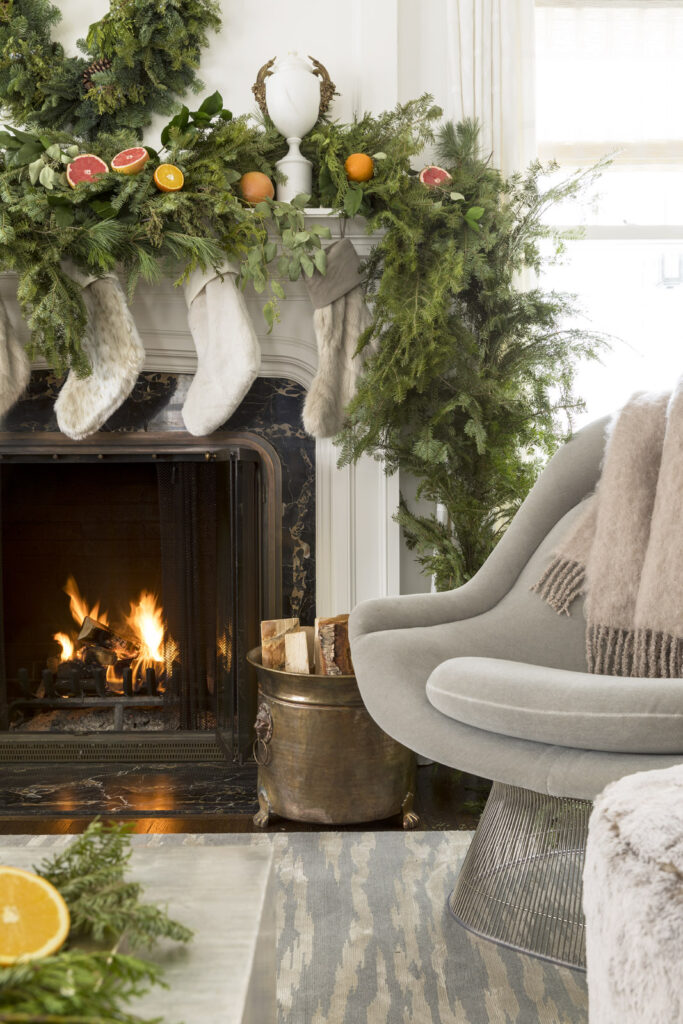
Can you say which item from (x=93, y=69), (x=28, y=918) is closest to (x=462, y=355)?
(x=93, y=69)

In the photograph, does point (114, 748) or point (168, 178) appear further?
point (114, 748)

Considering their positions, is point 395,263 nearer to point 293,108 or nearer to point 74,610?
point 293,108

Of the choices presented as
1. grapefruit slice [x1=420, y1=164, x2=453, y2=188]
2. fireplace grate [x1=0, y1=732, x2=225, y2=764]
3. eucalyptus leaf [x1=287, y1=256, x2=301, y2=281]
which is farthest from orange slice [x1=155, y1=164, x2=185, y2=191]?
fireplace grate [x1=0, y1=732, x2=225, y2=764]

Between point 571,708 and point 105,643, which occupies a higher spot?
point 571,708

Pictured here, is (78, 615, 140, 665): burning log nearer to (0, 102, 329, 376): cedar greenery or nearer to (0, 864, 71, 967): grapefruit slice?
(0, 102, 329, 376): cedar greenery

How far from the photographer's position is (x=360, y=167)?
7.71ft

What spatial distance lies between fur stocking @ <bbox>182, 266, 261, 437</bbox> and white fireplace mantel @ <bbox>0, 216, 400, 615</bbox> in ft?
0.42

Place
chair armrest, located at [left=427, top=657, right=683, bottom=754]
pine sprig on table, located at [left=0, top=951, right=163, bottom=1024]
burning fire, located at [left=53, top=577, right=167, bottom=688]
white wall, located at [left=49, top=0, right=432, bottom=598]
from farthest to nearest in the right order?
burning fire, located at [left=53, top=577, right=167, bottom=688], white wall, located at [left=49, top=0, right=432, bottom=598], chair armrest, located at [left=427, top=657, right=683, bottom=754], pine sprig on table, located at [left=0, top=951, right=163, bottom=1024]

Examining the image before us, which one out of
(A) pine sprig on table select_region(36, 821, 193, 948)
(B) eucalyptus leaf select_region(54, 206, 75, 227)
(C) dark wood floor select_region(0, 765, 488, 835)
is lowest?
(C) dark wood floor select_region(0, 765, 488, 835)

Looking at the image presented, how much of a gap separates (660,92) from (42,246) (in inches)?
82.0

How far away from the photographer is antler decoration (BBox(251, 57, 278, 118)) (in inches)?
98.1

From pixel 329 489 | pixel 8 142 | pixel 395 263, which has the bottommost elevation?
pixel 329 489

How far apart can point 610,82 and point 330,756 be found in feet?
7.80

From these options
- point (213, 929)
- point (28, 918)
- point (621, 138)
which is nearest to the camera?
point (28, 918)
